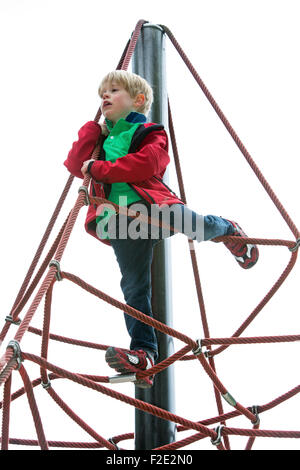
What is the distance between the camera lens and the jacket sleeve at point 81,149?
6.02 feet

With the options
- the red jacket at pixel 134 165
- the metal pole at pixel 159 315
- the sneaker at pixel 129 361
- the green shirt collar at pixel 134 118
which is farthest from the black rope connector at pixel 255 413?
the green shirt collar at pixel 134 118

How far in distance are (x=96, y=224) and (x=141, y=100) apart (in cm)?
42

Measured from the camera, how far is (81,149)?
1837 millimetres

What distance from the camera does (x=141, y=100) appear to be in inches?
77.4

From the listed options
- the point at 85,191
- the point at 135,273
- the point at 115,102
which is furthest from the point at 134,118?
the point at 135,273

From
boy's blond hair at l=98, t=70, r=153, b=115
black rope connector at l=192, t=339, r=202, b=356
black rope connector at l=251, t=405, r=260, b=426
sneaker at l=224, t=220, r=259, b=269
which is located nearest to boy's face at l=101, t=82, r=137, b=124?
boy's blond hair at l=98, t=70, r=153, b=115

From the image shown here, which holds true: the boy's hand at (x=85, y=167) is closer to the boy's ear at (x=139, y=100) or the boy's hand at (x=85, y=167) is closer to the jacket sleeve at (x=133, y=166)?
the jacket sleeve at (x=133, y=166)

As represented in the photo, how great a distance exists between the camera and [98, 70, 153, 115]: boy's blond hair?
1.93 m

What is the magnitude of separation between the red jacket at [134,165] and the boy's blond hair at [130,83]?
0.49 feet

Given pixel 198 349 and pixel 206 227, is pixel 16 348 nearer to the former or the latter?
pixel 198 349

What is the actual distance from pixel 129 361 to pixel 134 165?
1.70ft

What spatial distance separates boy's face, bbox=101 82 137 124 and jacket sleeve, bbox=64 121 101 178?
0.08 m
